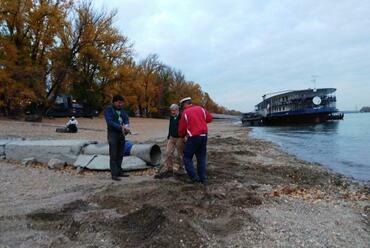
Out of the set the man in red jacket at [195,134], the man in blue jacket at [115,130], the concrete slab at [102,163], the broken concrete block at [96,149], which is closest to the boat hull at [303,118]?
the broken concrete block at [96,149]

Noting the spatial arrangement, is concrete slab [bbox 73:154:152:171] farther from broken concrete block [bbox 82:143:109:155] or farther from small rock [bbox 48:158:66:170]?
small rock [bbox 48:158:66:170]

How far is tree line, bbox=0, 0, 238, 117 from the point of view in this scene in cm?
3484

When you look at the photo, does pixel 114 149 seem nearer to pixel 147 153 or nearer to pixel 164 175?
pixel 164 175

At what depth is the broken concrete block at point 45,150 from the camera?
38.0 ft

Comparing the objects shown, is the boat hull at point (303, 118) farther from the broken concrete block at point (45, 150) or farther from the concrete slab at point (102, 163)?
the concrete slab at point (102, 163)

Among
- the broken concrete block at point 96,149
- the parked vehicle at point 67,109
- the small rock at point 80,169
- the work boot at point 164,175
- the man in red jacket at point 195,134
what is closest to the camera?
the man in red jacket at point 195,134

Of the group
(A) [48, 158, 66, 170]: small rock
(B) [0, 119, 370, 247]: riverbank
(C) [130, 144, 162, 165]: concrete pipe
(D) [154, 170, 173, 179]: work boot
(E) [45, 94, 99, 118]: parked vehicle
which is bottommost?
(B) [0, 119, 370, 247]: riverbank

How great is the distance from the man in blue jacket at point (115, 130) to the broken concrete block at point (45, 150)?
2.08 metres

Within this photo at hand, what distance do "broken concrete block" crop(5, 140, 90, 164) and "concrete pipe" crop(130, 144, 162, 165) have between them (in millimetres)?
1562

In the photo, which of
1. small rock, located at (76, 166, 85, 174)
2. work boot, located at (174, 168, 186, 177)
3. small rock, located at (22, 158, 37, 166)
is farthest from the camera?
small rock, located at (22, 158, 37, 166)

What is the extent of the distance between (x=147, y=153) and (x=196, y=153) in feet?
8.76

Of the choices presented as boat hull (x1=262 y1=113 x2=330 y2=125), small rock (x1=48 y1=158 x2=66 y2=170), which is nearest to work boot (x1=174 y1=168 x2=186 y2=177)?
small rock (x1=48 y1=158 x2=66 y2=170)

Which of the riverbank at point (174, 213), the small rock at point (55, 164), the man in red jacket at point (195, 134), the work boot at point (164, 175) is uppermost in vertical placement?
the man in red jacket at point (195, 134)

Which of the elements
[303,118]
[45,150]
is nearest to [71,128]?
[45,150]
